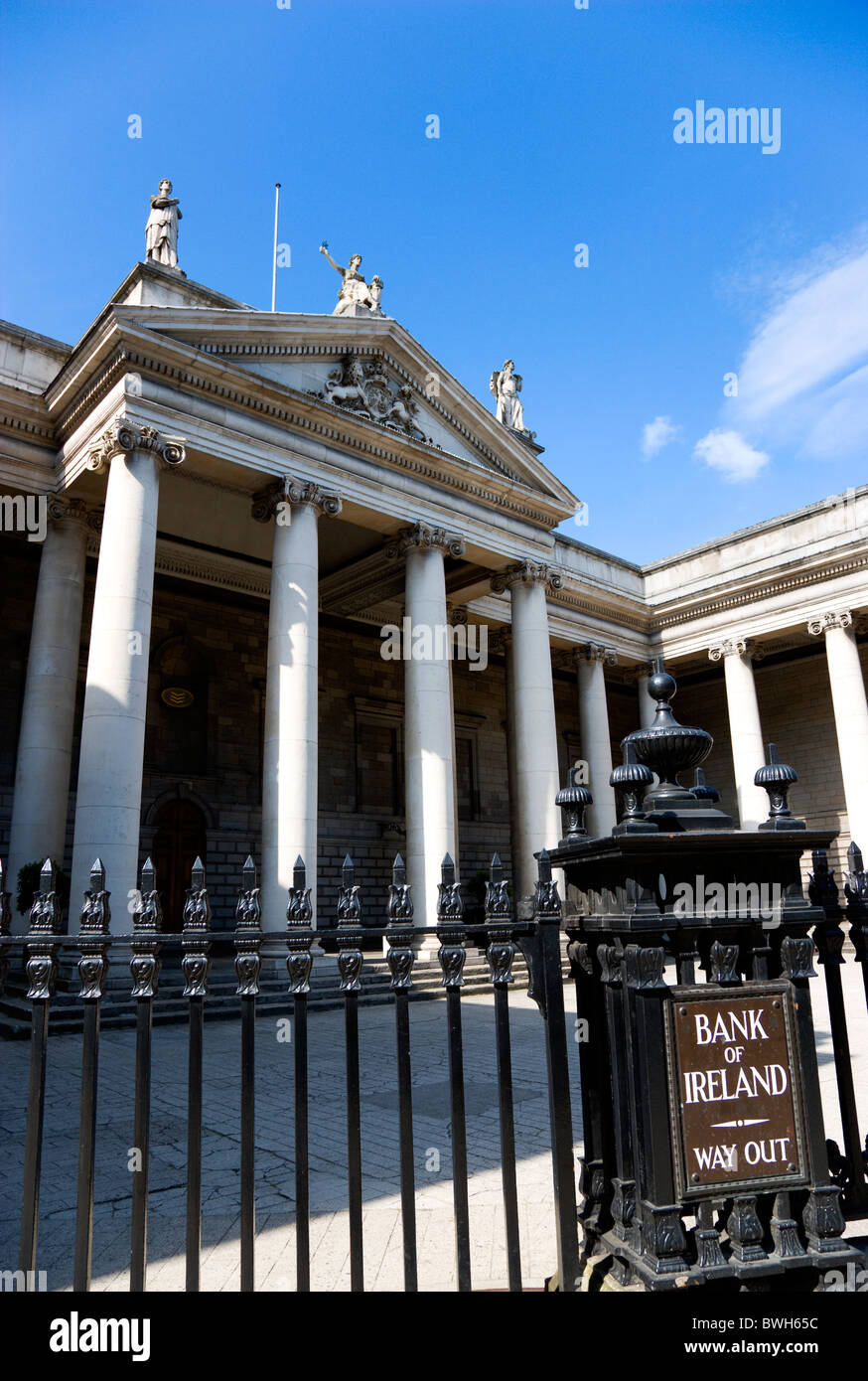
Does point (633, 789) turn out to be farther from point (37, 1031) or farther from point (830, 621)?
point (830, 621)

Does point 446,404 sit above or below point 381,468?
above

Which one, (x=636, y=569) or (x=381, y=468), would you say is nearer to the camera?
(x=381, y=468)

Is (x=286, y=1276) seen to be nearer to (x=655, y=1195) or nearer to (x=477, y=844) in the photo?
(x=655, y=1195)

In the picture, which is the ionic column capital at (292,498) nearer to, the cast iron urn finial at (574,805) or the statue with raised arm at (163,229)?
the statue with raised arm at (163,229)

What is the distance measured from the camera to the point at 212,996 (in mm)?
12555

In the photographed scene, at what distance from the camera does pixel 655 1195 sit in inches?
125

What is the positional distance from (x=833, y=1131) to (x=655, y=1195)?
4040 millimetres

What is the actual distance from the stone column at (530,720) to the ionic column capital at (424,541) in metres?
2.22

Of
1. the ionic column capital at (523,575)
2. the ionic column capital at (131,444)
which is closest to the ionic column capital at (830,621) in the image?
the ionic column capital at (523,575)

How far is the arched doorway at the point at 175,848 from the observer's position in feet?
67.7

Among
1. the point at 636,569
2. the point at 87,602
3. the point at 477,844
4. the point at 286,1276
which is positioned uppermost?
the point at 636,569
